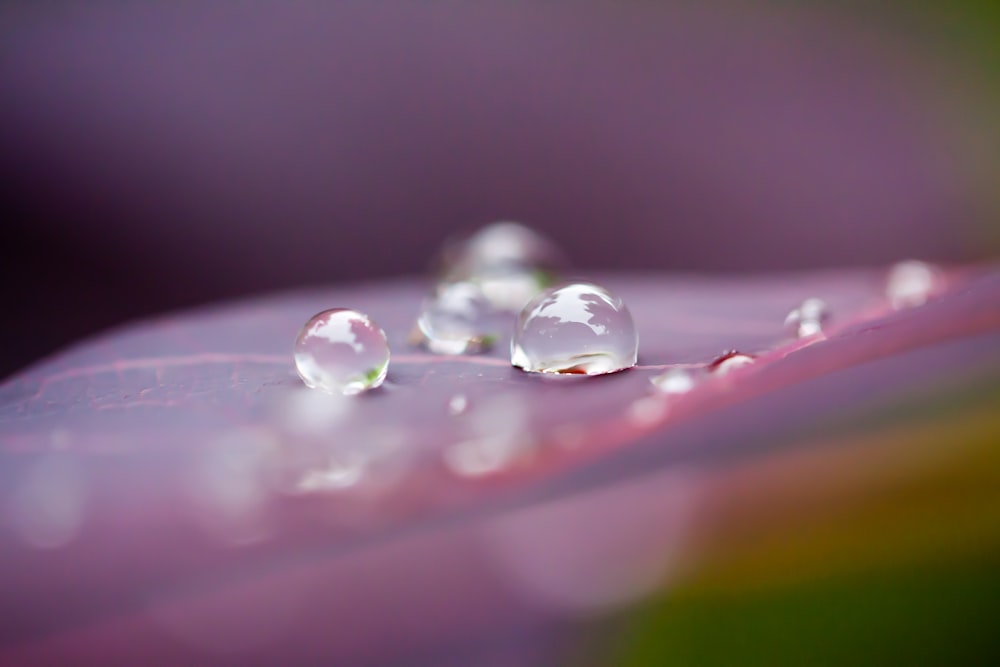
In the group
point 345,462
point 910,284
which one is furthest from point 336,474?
point 910,284

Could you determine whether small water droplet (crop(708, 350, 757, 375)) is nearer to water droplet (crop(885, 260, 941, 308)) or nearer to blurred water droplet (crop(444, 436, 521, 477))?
blurred water droplet (crop(444, 436, 521, 477))

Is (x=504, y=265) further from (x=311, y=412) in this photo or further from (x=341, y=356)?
(x=311, y=412)

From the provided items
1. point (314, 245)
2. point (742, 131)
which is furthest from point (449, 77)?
point (742, 131)

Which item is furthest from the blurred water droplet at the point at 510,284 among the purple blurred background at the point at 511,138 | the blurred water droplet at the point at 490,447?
the blurred water droplet at the point at 490,447

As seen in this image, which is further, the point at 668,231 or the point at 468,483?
the point at 668,231

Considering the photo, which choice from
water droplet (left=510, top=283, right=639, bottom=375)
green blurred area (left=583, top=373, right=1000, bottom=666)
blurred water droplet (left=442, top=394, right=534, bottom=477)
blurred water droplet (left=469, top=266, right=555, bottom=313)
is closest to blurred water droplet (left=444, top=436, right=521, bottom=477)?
blurred water droplet (left=442, top=394, right=534, bottom=477)

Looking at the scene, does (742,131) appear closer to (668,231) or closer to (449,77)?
(668,231)
